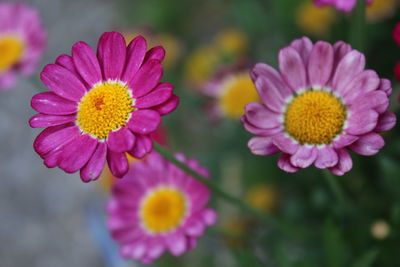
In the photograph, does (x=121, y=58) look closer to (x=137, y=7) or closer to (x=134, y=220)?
(x=134, y=220)

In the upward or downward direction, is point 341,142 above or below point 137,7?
below

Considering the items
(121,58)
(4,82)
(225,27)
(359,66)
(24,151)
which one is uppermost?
(225,27)

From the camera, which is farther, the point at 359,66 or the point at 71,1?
the point at 71,1

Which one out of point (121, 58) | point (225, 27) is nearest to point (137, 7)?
point (225, 27)

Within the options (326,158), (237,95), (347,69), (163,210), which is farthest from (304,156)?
(237,95)

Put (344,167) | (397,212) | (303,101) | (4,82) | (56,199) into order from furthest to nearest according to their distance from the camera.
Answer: (56,199) → (4,82) → (397,212) → (303,101) → (344,167)

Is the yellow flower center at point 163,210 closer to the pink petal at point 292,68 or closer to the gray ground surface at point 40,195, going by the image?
the pink petal at point 292,68

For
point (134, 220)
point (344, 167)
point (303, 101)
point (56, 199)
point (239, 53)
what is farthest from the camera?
point (56, 199)
